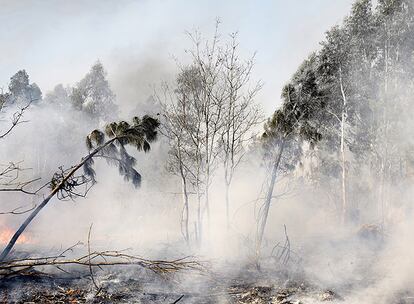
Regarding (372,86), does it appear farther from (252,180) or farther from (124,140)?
(124,140)

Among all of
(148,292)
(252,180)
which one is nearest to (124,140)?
(148,292)

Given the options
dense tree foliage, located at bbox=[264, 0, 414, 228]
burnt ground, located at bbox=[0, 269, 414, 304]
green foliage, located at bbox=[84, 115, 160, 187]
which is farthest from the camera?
dense tree foliage, located at bbox=[264, 0, 414, 228]

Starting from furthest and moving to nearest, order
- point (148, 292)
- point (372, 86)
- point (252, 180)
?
1. point (252, 180)
2. point (372, 86)
3. point (148, 292)

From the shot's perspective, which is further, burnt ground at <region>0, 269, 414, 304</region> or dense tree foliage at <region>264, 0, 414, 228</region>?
dense tree foliage at <region>264, 0, 414, 228</region>

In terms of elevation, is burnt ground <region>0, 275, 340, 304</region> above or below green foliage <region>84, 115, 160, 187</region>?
below

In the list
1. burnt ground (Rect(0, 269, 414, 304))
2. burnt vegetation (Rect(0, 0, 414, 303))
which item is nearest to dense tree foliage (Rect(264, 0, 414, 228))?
burnt vegetation (Rect(0, 0, 414, 303))

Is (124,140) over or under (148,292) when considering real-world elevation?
over

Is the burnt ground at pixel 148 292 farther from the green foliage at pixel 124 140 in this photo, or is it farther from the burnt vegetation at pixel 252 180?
the green foliage at pixel 124 140

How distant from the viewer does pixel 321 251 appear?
14.3 metres

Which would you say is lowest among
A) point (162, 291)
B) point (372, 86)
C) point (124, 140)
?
point (162, 291)

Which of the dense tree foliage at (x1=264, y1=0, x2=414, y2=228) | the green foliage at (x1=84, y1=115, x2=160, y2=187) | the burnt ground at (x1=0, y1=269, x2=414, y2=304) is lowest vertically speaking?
the burnt ground at (x1=0, y1=269, x2=414, y2=304)

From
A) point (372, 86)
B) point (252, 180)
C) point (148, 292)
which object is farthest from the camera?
point (252, 180)

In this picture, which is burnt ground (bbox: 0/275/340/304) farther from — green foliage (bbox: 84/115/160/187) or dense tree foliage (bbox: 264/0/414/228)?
dense tree foliage (bbox: 264/0/414/228)

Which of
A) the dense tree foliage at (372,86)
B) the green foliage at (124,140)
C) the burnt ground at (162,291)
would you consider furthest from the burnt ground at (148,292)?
the dense tree foliage at (372,86)
